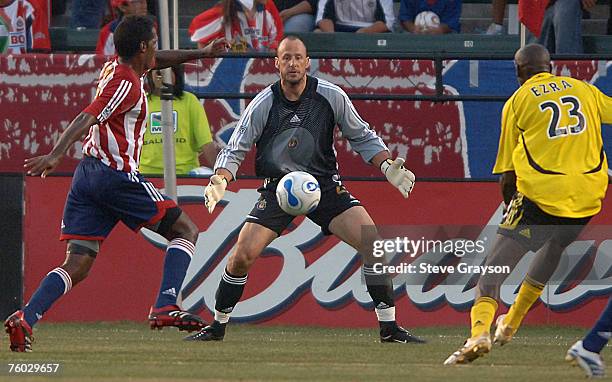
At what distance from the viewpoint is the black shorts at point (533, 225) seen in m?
9.41

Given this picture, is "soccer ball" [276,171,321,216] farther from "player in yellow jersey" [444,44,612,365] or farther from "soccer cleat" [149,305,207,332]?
"player in yellow jersey" [444,44,612,365]

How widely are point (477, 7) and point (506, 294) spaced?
16.3 ft

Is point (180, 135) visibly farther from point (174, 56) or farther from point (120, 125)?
point (120, 125)

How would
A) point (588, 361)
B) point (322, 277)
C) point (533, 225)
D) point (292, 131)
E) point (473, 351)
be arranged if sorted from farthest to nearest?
point (322, 277) < point (292, 131) < point (533, 225) < point (473, 351) < point (588, 361)

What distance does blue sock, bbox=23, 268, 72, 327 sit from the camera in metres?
9.55

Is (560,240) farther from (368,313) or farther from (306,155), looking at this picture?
(368,313)

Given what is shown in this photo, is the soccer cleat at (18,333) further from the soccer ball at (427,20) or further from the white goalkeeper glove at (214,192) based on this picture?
the soccer ball at (427,20)

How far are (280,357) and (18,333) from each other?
1691 millimetres

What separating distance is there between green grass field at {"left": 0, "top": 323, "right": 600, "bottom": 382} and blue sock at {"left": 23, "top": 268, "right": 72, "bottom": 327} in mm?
253

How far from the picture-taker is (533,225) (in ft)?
31.1

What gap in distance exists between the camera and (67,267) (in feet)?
32.3

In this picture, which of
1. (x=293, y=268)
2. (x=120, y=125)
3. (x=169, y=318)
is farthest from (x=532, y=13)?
(x=169, y=318)

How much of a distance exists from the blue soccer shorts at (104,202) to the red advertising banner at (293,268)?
2838mm

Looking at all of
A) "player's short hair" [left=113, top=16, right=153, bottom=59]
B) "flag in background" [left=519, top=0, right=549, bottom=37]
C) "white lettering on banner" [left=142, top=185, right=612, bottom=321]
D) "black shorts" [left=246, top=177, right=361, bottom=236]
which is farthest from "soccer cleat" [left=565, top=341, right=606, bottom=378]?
"flag in background" [left=519, top=0, right=549, bottom=37]
